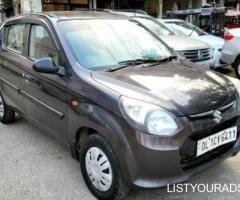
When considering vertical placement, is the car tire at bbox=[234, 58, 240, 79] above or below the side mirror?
below

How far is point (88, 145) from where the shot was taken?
3410 millimetres

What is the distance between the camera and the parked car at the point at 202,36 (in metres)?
9.07

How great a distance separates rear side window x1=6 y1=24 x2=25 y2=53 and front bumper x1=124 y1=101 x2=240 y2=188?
98.5 inches

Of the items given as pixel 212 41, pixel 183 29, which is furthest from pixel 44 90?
pixel 183 29

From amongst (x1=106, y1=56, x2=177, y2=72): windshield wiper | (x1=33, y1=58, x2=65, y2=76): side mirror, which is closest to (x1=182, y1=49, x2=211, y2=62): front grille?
(x1=106, y1=56, x2=177, y2=72): windshield wiper

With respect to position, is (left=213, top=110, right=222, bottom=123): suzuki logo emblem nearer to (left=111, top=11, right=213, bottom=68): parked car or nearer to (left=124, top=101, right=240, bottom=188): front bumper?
(left=124, top=101, right=240, bottom=188): front bumper

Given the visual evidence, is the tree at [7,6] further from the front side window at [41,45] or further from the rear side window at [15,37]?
the front side window at [41,45]

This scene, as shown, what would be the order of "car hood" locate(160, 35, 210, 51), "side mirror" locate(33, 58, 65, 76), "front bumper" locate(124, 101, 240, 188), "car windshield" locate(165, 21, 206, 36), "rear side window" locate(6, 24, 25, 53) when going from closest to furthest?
"front bumper" locate(124, 101, 240, 188) < "side mirror" locate(33, 58, 65, 76) < "rear side window" locate(6, 24, 25, 53) < "car hood" locate(160, 35, 210, 51) < "car windshield" locate(165, 21, 206, 36)

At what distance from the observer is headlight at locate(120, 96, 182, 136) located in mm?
2934

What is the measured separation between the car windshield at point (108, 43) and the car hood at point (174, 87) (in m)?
0.27

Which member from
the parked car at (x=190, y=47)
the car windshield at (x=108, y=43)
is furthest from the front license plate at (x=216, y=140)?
the parked car at (x=190, y=47)

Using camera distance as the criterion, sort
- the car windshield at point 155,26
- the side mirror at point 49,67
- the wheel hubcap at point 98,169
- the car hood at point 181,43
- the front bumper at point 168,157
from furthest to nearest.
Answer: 1. the car windshield at point 155,26
2. the car hood at point 181,43
3. the side mirror at point 49,67
4. the wheel hubcap at point 98,169
5. the front bumper at point 168,157

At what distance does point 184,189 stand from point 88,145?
1026mm

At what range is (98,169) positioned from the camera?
3.35 metres
